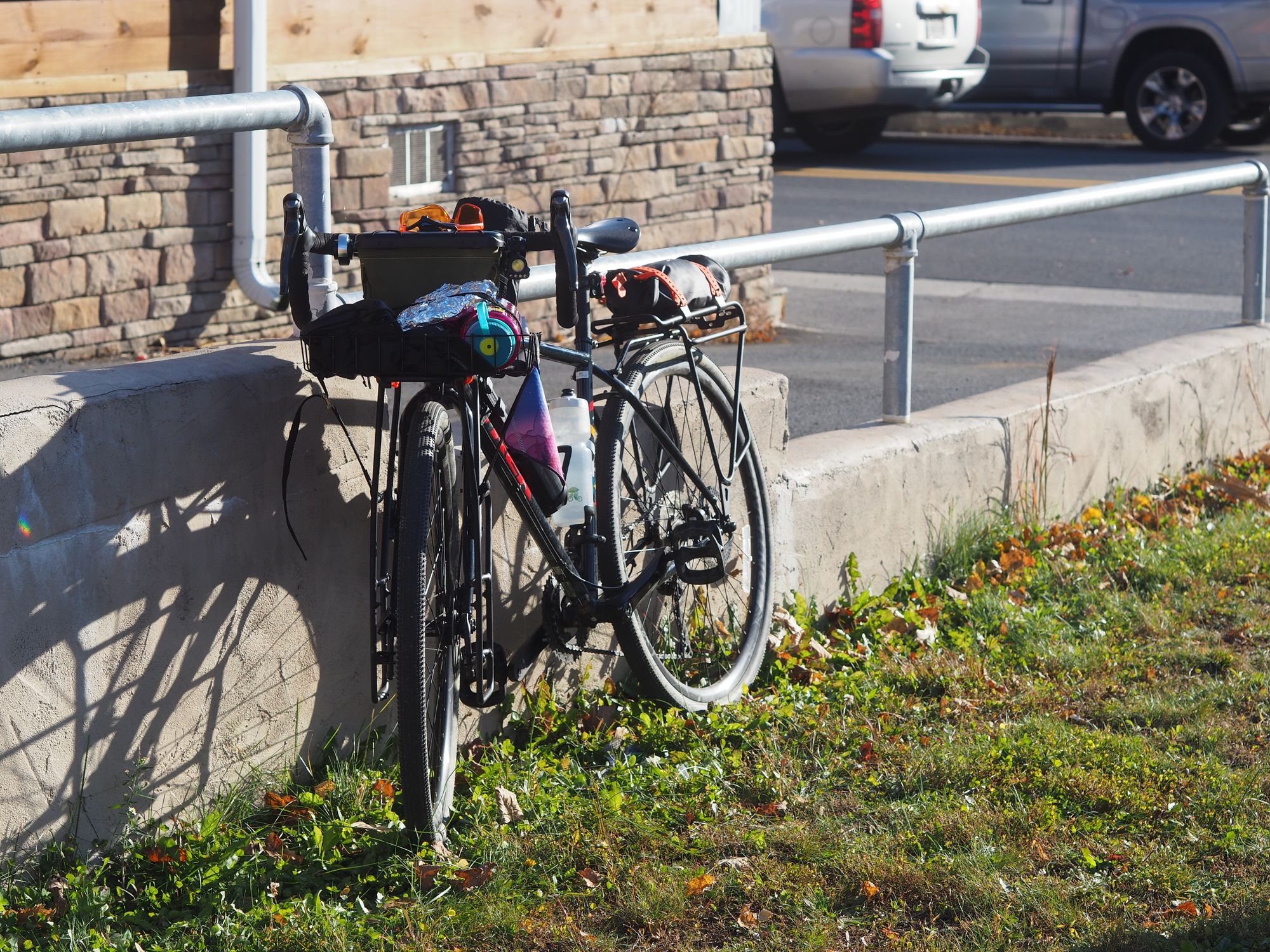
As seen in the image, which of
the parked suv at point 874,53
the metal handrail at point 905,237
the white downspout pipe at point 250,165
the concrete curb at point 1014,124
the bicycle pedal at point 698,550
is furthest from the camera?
the concrete curb at point 1014,124

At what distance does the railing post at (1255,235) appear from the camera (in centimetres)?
642

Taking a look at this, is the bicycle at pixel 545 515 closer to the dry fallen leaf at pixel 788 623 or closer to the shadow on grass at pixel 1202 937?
the dry fallen leaf at pixel 788 623

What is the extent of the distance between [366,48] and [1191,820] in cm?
582

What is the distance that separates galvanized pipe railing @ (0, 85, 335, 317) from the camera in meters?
2.92

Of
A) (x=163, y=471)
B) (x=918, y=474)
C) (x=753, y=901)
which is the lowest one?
(x=753, y=901)

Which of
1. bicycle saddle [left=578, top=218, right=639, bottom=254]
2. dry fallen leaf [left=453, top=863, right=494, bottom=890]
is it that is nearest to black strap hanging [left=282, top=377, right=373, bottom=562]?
bicycle saddle [left=578, top=218, right=639, bottom=254]

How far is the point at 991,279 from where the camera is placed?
11.8 metres

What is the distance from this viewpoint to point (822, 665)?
438cm

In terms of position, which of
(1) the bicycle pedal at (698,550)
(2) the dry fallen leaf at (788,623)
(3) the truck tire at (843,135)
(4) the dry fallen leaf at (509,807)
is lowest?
(4) the dry fallen leaf at (509,807)

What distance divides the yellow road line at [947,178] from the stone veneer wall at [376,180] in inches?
222

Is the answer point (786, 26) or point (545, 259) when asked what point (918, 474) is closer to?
point (545, 259)

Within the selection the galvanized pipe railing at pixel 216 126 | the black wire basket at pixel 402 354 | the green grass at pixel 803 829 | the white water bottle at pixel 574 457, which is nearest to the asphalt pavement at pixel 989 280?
the green grass at pixel 803 829

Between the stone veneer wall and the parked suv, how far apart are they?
508 cm

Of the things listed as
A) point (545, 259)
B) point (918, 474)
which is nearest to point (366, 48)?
point (545, 259)
